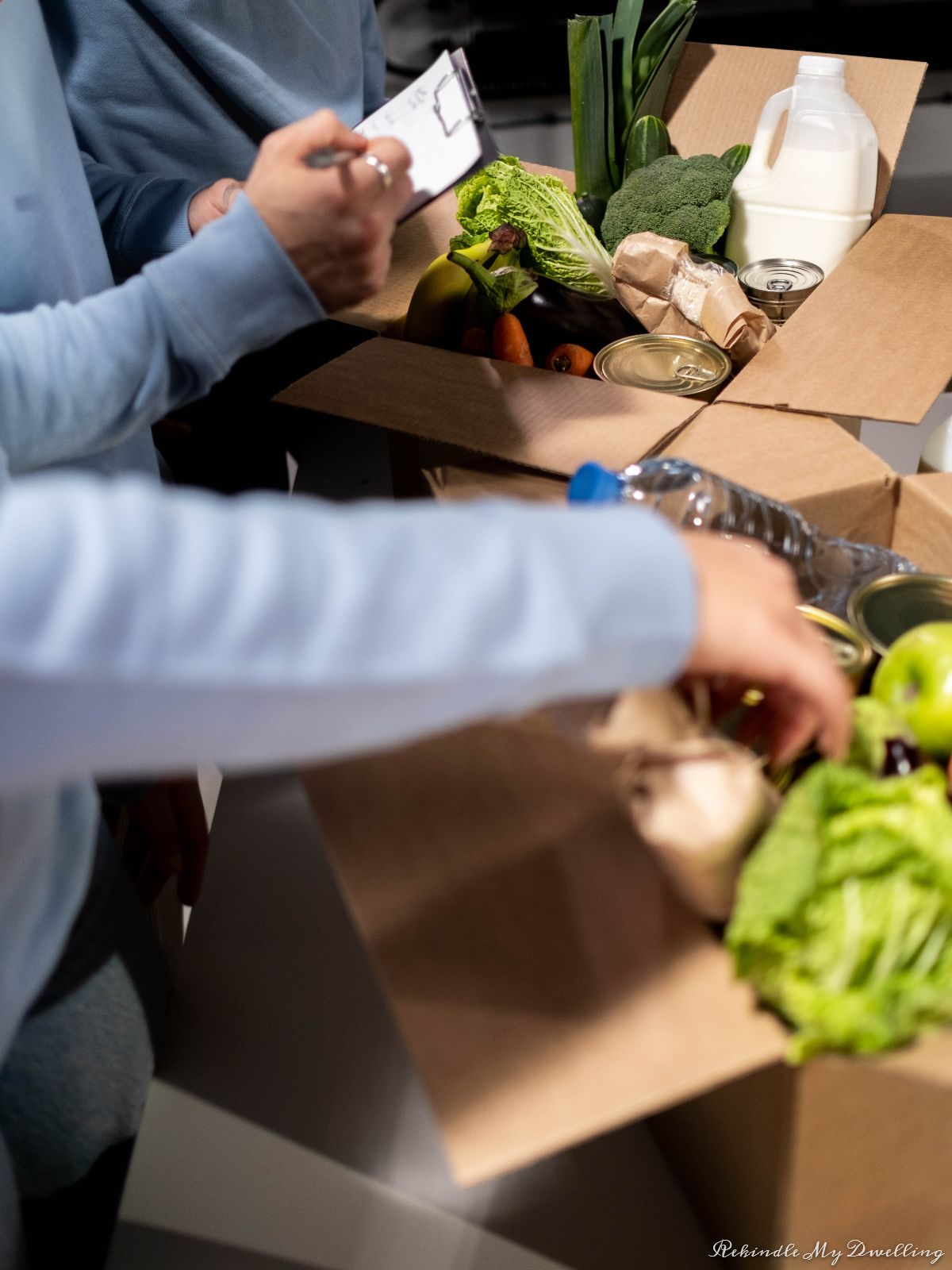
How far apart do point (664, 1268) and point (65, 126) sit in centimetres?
129

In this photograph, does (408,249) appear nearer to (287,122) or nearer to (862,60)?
(287,122)

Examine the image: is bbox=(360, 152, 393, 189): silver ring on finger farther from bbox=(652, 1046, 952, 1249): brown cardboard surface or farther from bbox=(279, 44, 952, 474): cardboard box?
bbox=(652, 1046, 952, 1249): brown cardboard surface

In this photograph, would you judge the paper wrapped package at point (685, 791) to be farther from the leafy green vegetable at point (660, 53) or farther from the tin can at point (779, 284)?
the leafy green vegetable at point (660, 53)

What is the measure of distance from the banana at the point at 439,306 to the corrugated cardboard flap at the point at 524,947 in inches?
34.4

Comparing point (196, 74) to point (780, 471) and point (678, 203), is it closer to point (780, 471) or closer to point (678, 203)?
point (678, 203)

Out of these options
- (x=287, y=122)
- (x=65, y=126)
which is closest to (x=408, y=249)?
(x=287, y=122)

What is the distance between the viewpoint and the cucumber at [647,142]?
171cm

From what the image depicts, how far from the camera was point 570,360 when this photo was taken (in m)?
1.43

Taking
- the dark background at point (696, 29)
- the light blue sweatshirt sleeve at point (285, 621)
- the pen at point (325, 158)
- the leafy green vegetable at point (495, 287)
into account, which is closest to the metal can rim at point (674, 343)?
the leafy green vegetable at point (495, 287)

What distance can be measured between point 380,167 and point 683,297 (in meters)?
0.65

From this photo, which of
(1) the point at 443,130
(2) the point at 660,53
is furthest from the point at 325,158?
(2) the point at 660,53

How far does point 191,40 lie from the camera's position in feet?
4.58

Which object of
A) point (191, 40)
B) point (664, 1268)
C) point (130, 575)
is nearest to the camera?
point (130, 575)

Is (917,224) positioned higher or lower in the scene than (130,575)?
lower
